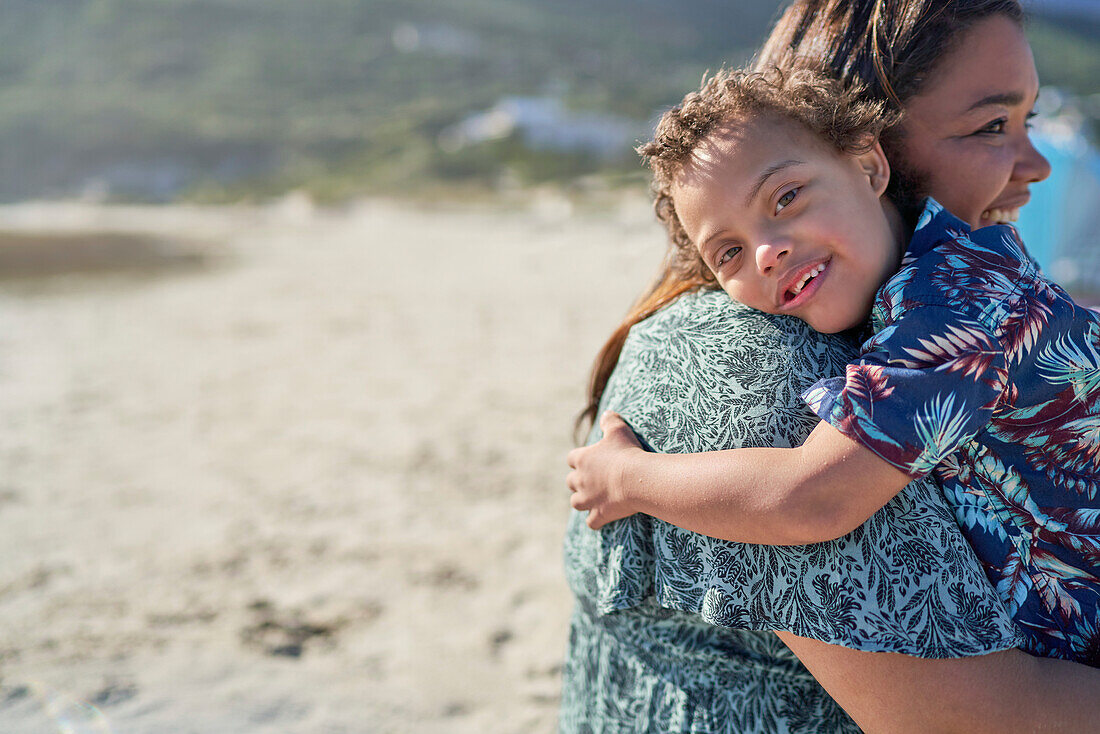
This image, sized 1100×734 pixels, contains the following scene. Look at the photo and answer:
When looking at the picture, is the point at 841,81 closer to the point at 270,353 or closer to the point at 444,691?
the point at 444,691

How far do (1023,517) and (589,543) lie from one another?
22.4 inches

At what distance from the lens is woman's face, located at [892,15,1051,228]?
1353 mm

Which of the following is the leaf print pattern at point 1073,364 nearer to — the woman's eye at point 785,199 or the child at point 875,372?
the child at point 875,372

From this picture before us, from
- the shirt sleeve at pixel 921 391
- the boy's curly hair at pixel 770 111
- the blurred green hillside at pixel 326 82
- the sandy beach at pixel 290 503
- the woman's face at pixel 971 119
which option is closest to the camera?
the shirt sleeve at pixel 921 391

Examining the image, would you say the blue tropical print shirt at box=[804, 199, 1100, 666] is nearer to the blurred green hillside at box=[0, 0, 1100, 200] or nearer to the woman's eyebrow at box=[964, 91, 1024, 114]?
the woman's eyebrow at box=[964, 91, 1024, 114]

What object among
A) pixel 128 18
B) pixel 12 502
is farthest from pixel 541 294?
pixel 128 18

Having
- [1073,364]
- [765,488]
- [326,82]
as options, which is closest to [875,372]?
[765,488]

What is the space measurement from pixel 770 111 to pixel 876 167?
0.63ft

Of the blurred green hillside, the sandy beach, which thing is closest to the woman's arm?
the sandy beach

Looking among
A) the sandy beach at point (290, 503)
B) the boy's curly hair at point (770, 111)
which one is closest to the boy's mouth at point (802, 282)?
the boy's curly hair at point (770, 111)

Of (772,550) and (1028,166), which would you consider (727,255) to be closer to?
(772,550)

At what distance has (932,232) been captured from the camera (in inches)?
45.0

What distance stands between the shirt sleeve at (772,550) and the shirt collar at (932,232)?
0.15 meters

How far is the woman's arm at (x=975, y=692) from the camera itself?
979 mm
